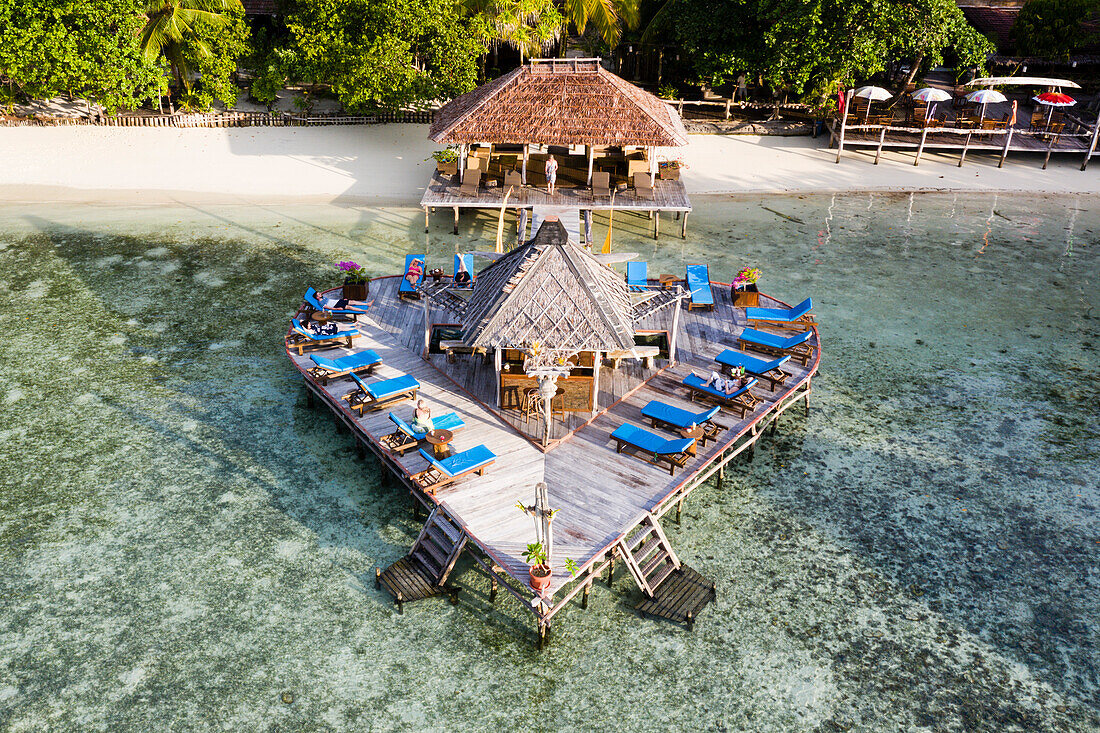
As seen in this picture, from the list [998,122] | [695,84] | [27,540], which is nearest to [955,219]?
[998,122]

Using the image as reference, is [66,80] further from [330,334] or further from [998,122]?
[998,122]

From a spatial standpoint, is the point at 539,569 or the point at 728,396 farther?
the point at 728,396

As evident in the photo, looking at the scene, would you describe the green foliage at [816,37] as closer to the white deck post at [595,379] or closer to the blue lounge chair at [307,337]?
the white deck post at [595,379]

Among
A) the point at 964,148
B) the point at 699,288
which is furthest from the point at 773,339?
the point at 964,148

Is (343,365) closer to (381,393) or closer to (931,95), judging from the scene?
(381,393)

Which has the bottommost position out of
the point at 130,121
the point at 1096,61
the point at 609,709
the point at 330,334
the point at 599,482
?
the point at 609,709

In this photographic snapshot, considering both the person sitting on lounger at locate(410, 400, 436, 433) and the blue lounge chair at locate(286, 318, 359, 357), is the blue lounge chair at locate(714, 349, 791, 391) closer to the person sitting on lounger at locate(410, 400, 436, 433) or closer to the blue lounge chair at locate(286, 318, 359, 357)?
the person sitting on lounger at locate(410, 400, 436, 433)
